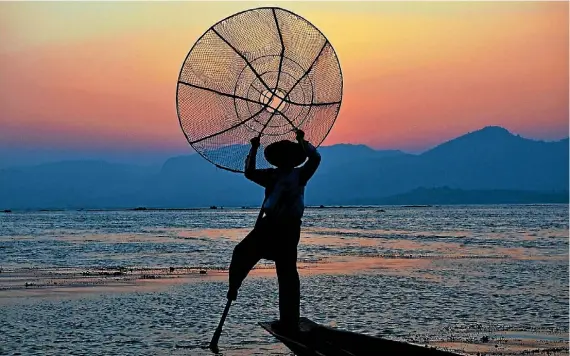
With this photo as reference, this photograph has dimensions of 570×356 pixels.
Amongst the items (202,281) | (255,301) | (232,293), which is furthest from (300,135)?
(202,281)

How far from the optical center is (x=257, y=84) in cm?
1036

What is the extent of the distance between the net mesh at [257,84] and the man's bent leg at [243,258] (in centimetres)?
90

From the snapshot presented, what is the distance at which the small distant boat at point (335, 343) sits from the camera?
9.14m

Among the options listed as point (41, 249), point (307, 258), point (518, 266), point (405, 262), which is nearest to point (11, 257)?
point (41, 249)

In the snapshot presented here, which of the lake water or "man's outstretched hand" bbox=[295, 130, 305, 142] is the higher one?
"man's outstretched hand" bbox=[295, 130, 305, 142]

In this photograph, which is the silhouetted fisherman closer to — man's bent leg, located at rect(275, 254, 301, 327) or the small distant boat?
man's bent leg, located at rect(275, 254, 301, 327)

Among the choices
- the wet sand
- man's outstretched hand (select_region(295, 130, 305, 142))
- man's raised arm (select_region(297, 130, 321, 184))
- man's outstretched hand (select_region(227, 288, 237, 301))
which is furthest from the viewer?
the wet sand

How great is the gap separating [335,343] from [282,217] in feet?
5.35

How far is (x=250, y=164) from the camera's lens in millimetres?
10078

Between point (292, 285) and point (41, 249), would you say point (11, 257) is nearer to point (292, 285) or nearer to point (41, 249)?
point (41, 249)

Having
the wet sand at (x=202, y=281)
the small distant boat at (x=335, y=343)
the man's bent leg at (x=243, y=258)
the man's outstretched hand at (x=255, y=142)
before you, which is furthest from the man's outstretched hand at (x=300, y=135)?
the wet sand at (x=202, y=281)

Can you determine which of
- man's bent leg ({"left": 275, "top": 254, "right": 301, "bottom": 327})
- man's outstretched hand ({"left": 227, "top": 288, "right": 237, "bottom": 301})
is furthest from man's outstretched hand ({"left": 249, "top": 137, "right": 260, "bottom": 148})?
man's outstretched hand ({"left": 227, "top": 288, "right": 237, "bottom": 301})

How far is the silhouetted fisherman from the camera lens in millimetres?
9922

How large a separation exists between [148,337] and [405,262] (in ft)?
59.8
